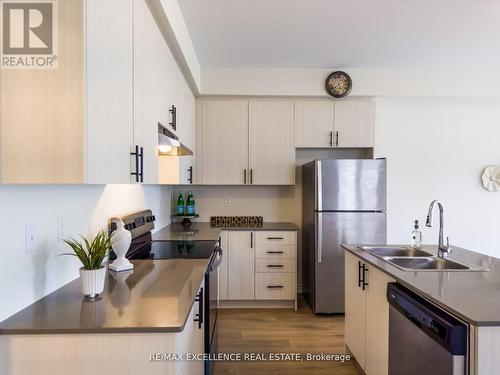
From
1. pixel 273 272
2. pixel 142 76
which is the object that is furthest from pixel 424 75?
pixel 142 76

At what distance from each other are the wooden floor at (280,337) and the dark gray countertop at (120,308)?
119 cm

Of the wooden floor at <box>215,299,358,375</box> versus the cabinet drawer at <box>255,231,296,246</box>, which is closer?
the wooden floor at <box>215,299,358,375</box>

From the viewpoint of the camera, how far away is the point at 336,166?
129 inches

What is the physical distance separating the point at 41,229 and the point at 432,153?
407 centimetres

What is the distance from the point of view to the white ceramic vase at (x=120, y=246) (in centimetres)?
169

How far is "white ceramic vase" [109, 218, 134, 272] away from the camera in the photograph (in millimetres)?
1695

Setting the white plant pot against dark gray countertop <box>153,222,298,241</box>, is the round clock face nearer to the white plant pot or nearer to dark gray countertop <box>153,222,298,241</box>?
dark gray countertop <box>153,222,298,241</box>

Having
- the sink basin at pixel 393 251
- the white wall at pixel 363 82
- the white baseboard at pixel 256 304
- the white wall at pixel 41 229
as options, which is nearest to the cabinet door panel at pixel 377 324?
the sink basin at pixel 393 251

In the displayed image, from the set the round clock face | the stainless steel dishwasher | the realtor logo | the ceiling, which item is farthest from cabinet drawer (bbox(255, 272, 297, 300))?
the realtor logo

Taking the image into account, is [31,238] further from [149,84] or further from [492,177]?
[492,177]

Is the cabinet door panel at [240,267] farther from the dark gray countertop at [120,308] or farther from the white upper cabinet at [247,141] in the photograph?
the dark gray countertop at [120,308]

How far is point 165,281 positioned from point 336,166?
2.24 m

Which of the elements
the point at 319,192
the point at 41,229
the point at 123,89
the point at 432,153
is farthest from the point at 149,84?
the point at 432,153

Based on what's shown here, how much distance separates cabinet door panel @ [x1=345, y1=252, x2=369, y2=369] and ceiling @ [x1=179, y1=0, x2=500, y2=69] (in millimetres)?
1822
